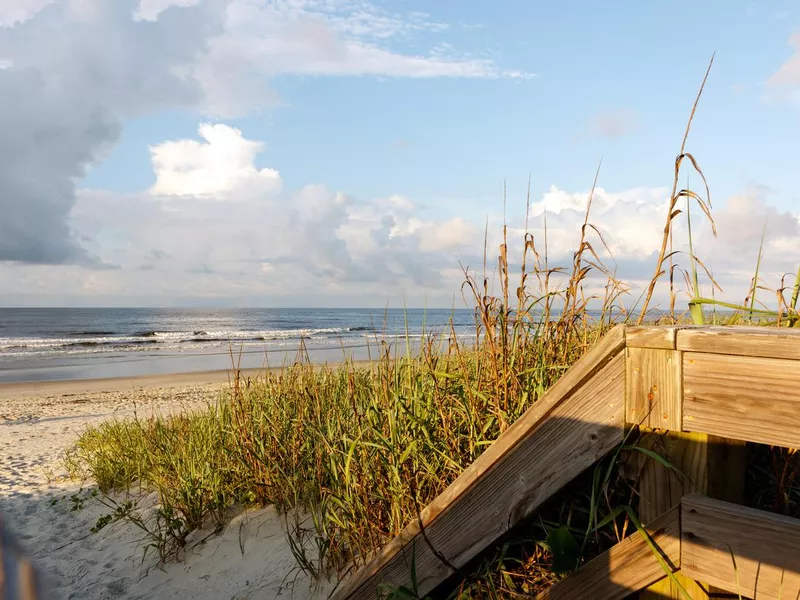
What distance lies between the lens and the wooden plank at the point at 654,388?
5.84ft

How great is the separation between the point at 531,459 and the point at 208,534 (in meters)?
3.30

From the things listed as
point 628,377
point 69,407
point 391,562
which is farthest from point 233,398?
point 69,407

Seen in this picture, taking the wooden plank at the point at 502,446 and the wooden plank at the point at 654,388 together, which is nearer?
the wooden plank at the point at 654,388

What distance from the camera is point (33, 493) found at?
679cm

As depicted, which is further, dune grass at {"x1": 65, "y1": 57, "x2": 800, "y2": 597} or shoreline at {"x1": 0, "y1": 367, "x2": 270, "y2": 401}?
shoreline at {"x1": 0, "y1": 367, "x2": 270, "y2": 401}

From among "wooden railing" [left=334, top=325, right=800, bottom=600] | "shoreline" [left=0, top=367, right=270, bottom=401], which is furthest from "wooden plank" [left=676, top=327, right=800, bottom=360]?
"shoreline" [left=0, top=367, right=270, bottom=401]

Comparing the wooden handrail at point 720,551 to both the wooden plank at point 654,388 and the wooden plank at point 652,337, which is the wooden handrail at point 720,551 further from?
the wooden plank at point 652,337

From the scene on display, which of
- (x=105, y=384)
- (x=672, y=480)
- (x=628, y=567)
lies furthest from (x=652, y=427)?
(x=105, y=384)

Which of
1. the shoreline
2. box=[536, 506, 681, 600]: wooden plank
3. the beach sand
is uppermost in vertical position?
box=[536, 506, 681, 600]: wooden plank

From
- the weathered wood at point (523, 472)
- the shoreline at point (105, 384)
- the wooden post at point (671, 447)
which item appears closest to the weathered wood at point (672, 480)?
the wooden post at point (671, 447)

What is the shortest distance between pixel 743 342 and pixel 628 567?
34.6 inches

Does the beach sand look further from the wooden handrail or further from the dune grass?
the wooden handrail

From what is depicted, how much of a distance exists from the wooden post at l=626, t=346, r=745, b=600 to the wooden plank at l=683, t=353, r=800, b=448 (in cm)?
4

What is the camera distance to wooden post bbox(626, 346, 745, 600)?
1.78 metres
